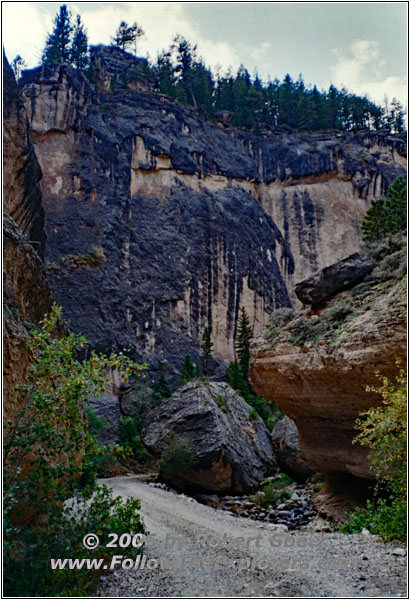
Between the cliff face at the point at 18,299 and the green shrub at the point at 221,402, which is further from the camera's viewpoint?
the green shrub at the point at 221,402

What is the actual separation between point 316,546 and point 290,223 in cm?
4394

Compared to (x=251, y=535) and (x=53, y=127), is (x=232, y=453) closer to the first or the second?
(x=251, y=535)

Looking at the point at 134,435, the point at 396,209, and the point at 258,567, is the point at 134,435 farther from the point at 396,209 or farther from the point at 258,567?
the point at 258,567

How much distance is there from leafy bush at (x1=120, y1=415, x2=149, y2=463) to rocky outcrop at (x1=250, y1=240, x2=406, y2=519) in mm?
14708

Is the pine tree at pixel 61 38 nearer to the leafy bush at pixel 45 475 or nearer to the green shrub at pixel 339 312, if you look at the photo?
the green shrub at pixel 339 312

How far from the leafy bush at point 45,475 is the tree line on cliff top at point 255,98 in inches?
1947

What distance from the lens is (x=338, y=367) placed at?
420 inches

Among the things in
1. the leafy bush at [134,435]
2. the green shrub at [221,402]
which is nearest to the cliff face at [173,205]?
the leafy bush at [134,435]

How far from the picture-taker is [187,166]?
43.8 meters

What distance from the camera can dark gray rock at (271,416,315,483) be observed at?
2072cm

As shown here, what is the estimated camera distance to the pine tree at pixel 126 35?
2128 inches

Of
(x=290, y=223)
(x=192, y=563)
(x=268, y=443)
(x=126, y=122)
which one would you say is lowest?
(x=268, y=443)

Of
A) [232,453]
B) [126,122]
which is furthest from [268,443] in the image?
[126,122]

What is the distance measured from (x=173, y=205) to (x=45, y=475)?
3812 centimetres
